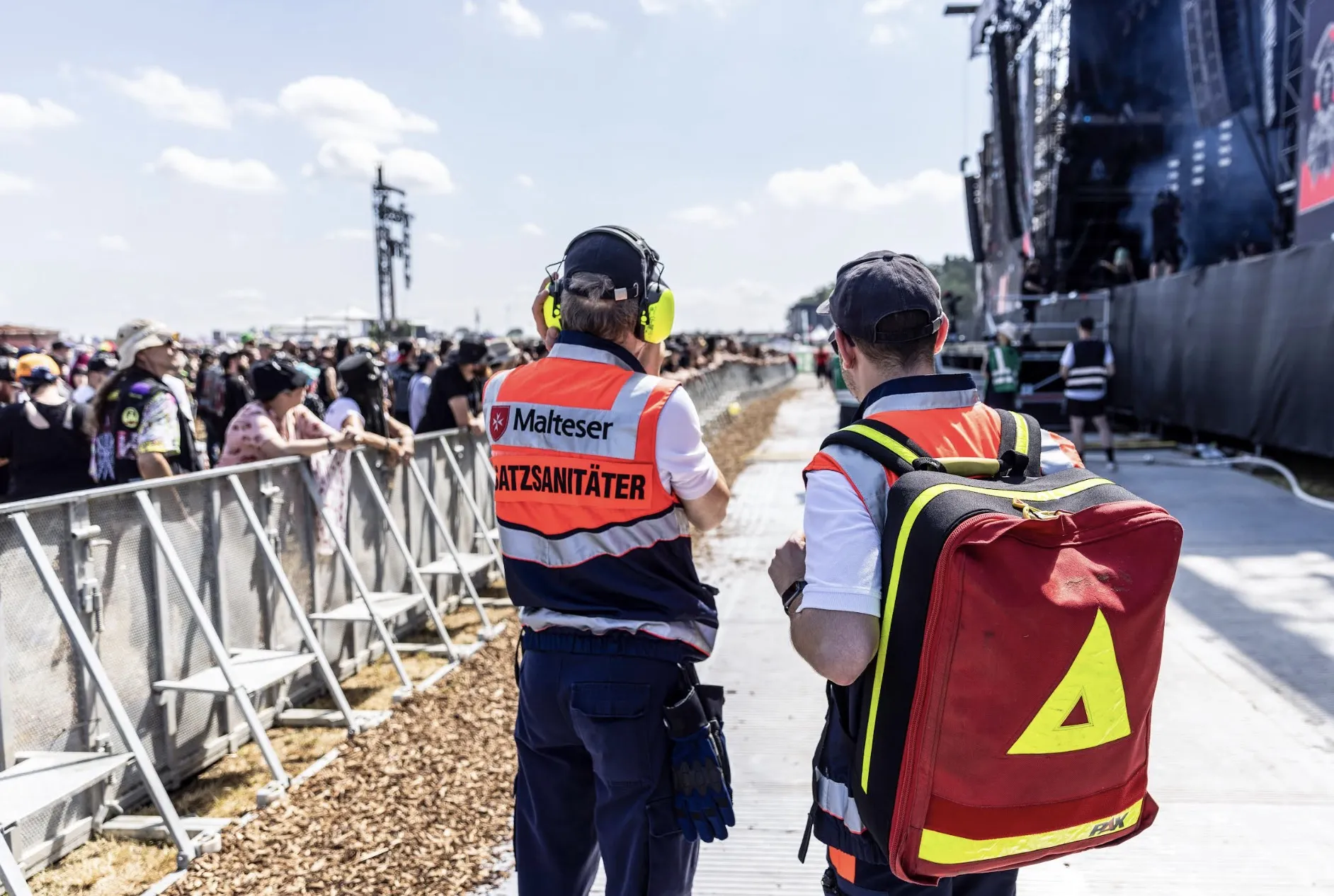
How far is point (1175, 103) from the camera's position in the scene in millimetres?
17984

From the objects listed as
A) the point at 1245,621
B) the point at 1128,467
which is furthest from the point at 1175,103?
the point at 1245,621

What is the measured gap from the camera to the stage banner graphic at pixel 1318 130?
10375 millimetres

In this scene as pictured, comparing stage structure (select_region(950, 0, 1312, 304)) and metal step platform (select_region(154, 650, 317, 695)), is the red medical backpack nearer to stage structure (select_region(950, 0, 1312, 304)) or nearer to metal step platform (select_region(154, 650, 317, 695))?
metal step platform (select_region(154, 650, 317, 695))

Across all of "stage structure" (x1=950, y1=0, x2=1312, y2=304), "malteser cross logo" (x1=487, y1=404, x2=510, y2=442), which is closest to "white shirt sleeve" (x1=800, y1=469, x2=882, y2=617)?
"malteser cross logo" (x1=487, y1=404, x2=510, y2=442)

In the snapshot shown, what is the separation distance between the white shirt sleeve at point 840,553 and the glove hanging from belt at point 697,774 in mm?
602

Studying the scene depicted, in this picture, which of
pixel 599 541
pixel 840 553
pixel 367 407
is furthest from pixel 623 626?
pixel 367 407

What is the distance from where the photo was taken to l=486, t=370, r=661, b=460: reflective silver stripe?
2.15 meters

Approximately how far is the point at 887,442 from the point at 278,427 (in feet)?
14.5

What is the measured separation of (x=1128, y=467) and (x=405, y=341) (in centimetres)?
929

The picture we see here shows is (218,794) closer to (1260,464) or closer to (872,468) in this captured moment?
(872,468)

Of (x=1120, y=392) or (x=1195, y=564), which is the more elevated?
(x=1120, y=392)

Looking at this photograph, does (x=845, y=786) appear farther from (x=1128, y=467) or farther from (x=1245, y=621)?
(x=1128, y=467)

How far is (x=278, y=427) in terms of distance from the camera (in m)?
5.23

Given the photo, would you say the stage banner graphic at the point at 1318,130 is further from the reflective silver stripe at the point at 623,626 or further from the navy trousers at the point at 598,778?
the navy trousers at the point at 598,778
